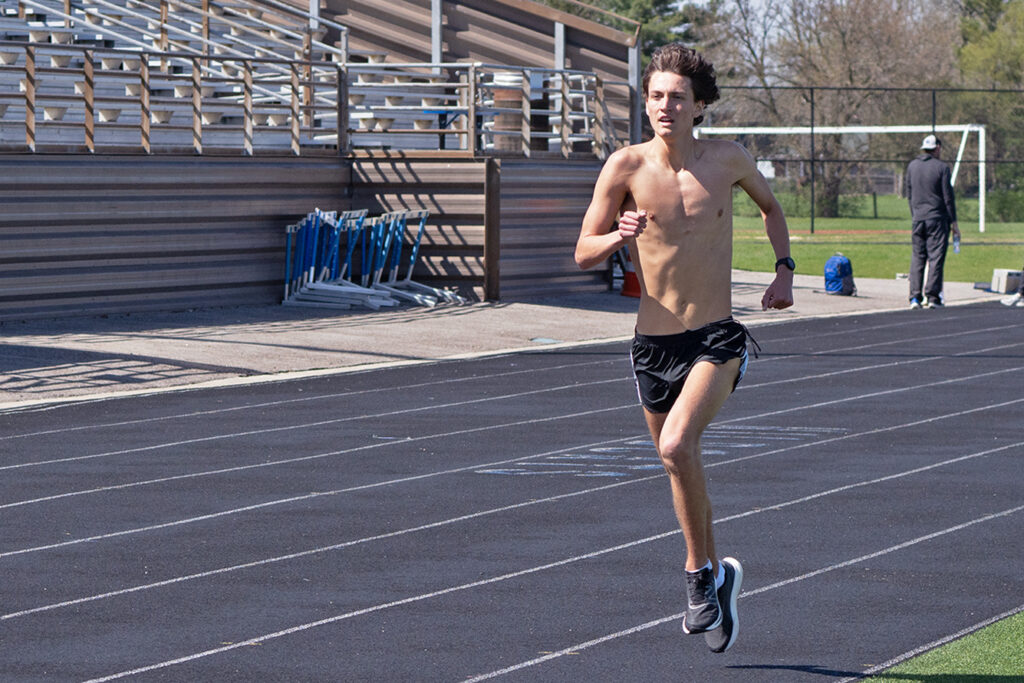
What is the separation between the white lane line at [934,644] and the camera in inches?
219

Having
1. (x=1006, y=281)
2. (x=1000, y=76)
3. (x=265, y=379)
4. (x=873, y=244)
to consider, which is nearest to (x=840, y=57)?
(x=1000, y=76)

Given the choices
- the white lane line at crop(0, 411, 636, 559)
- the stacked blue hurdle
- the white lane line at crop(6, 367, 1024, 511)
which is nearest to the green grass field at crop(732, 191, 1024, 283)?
the stacked blue hurdle

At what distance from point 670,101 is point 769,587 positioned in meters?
2.16

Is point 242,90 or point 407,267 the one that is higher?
point 242,90

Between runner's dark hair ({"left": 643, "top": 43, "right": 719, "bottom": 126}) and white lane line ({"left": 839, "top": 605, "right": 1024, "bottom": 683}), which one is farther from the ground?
runner's dark hair ({"left": 643, "top": 43, "right": 719, "bottom": 126})

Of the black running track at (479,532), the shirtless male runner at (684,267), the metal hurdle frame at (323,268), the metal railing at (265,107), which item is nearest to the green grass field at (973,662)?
the black running track at (479,532)

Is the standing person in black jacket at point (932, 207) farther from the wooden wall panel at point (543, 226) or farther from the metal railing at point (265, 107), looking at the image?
the metal railing at point (265, 107)

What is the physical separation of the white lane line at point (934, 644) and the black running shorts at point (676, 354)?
1.10 meters

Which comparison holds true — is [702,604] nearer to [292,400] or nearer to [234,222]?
[292,400]

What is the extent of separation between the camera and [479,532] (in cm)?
805

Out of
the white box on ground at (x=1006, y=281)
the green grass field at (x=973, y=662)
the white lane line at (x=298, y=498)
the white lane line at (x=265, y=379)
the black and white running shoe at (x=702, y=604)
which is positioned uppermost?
the white box on ground at (x=1006, y=281)

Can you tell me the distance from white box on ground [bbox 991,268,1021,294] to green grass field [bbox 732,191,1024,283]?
3.99m

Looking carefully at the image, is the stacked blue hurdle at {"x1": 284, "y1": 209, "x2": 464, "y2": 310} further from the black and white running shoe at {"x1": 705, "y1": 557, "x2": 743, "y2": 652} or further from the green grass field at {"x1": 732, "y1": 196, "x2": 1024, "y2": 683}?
the black and white running shoe at {"x1": 705, "y1": 557, "x2": 743, "y2": 652}

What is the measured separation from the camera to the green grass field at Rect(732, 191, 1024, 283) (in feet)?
109
